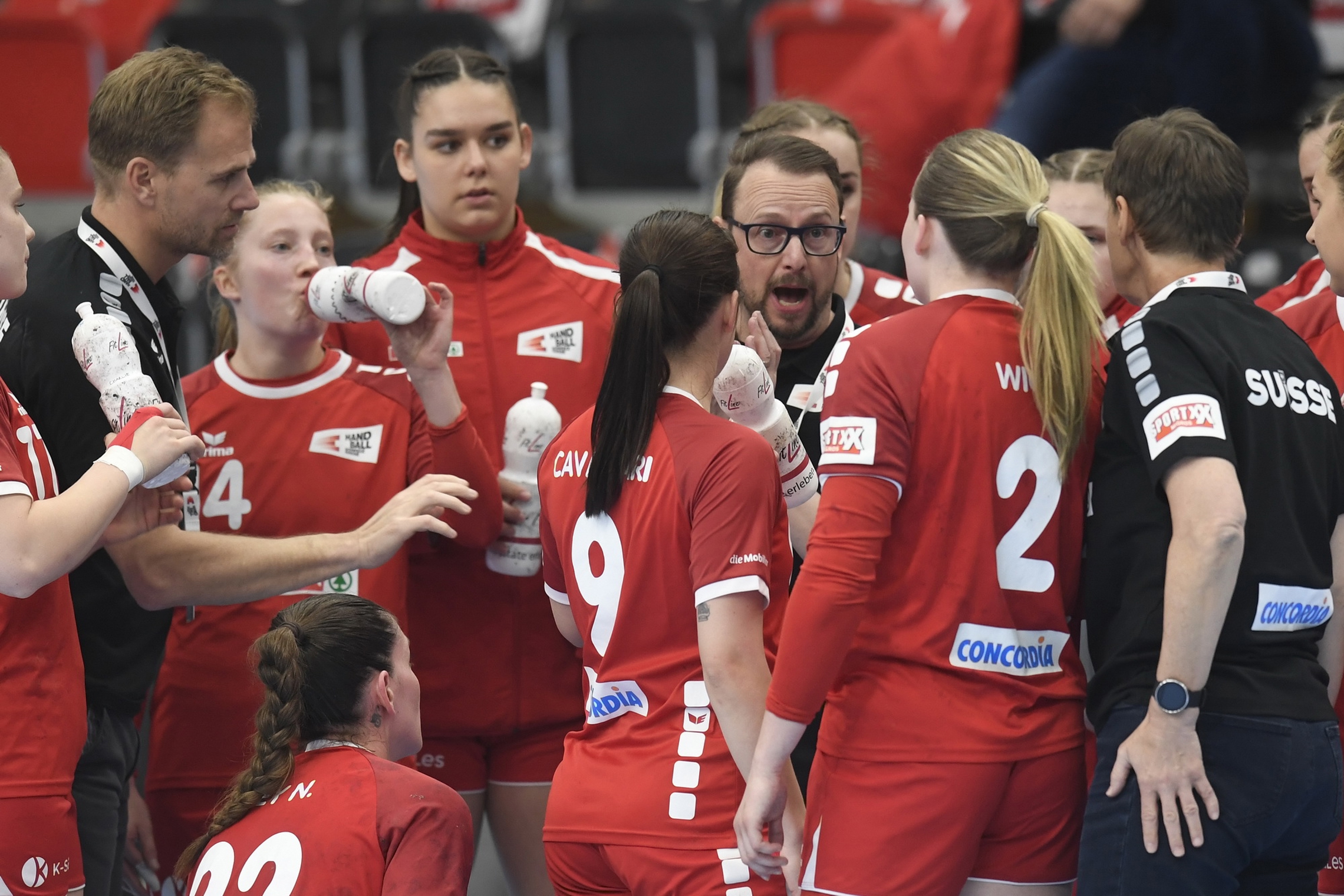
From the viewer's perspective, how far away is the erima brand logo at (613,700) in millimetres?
2543

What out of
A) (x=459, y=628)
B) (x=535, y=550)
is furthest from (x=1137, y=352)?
(x=459, y=628)

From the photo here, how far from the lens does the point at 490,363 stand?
11.7 ft

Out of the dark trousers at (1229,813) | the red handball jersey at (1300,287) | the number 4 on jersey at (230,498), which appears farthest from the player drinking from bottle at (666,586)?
the red handball jersey at (1300,287)

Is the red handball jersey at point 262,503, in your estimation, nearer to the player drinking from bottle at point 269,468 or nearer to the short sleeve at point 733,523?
the player drinking from bottle at point 269,468

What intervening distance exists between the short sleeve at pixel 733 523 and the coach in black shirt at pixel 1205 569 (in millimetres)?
576

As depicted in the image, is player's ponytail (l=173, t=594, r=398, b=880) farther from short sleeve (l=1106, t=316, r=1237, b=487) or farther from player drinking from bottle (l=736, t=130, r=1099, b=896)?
short sleeve (l=1106, t=316, r=1237, b=487)

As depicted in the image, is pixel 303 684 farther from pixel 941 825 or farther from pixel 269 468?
pixel 941 825

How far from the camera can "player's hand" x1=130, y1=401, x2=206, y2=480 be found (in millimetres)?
2572

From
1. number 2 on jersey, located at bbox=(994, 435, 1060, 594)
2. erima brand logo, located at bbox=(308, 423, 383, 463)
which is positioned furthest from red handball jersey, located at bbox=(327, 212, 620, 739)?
number 2 on jersey, located at bbox=(994, 435, 1060, 594)

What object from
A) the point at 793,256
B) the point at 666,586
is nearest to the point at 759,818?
the point at 666,586

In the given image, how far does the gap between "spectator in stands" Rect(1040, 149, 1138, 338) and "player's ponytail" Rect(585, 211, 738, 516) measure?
1.33m

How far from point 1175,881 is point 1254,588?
482 mm

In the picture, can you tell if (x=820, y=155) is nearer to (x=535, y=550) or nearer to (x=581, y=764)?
(x=535, y=550)

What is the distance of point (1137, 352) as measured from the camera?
2457mm
